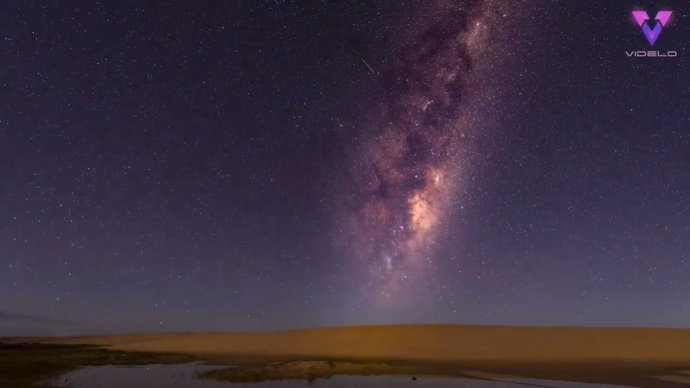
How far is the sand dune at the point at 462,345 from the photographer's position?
46.1 meters

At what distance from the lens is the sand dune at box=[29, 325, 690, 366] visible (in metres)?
46.1

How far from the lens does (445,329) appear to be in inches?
3263

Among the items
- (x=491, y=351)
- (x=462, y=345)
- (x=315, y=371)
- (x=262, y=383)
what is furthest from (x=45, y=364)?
(x=462, y=345)

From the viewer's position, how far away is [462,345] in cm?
5997

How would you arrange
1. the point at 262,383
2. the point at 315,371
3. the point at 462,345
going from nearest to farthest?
the point at 262,383, the point at 315,371, the point at 462,345

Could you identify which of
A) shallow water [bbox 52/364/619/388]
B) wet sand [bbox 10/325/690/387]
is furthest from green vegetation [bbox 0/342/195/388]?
wet sand [bbox 10/325/690/387]

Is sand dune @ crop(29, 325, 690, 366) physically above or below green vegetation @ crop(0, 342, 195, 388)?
above

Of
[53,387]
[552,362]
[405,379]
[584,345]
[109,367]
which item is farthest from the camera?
[584,345]

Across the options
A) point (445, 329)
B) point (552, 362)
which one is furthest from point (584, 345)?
point (445, 329)

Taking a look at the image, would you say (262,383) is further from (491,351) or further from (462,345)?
(462,345)

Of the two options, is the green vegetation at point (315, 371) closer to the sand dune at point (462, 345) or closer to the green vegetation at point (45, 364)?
the green vegetation at point (45, 364)

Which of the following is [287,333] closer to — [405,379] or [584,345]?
[584,345]

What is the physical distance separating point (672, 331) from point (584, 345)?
19775 millimetres

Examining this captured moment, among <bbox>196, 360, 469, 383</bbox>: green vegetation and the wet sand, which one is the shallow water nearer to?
<bbox>196, 360, 469, 383</bbox>: green vegetation
